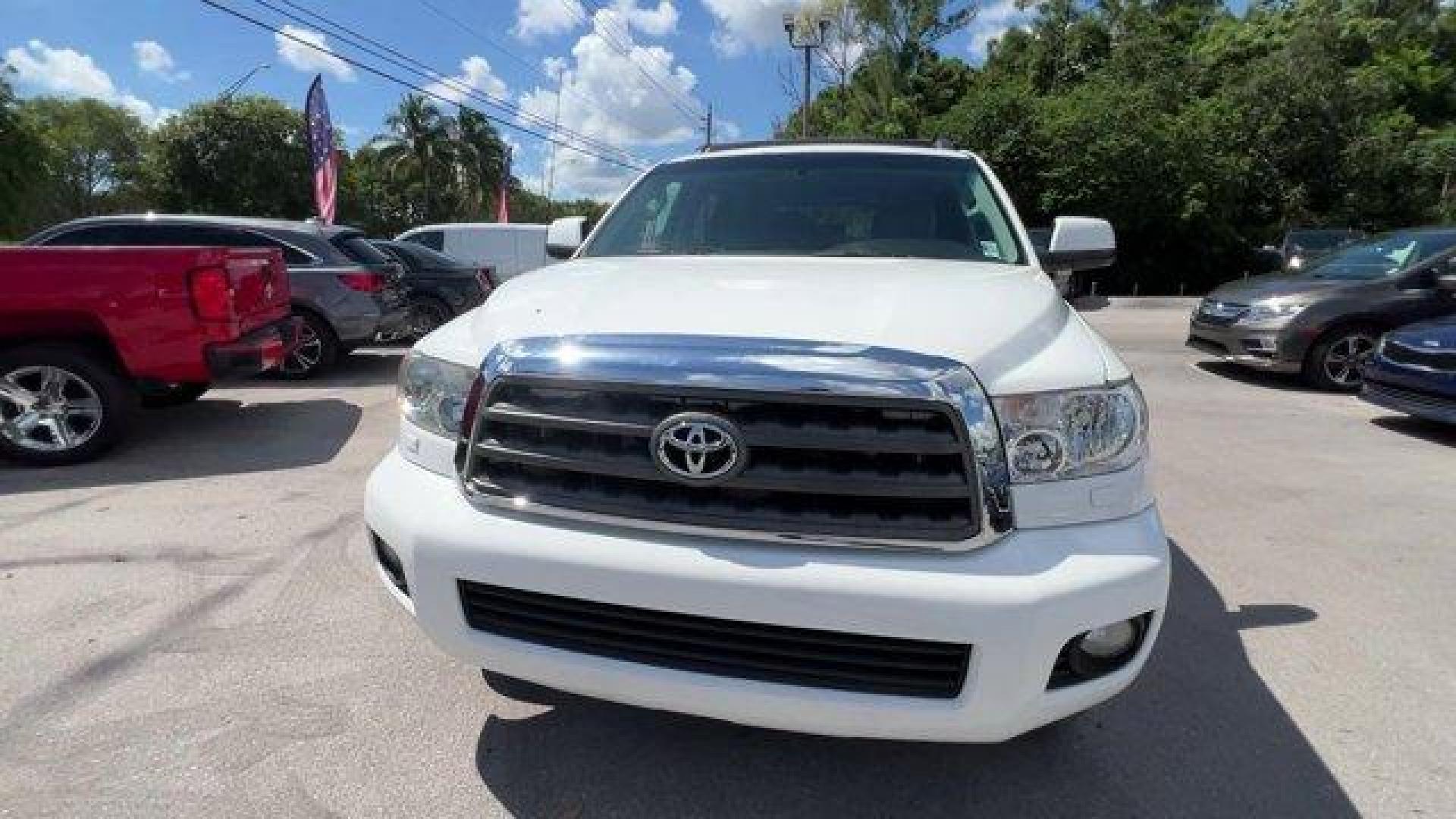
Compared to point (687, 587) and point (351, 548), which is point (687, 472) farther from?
point (351, 548)

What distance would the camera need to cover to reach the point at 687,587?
2094 millimetres

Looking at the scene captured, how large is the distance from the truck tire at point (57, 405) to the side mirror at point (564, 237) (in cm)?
325

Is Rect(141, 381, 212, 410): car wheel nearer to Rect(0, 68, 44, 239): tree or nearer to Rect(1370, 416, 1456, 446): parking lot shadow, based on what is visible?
Rect(1370, 416, 1456, 446): parking lot shadow

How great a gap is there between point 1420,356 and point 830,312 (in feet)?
22.0

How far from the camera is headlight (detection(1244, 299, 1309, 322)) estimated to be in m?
9.17

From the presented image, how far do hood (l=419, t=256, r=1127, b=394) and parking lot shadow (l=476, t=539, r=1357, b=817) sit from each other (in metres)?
1.12

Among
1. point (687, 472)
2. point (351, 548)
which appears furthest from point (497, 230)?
point (687, 472)

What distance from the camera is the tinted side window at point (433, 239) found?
59.1 feet

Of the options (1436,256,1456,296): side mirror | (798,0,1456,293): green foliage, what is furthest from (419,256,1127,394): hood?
(798,0,1456,293): green foliage

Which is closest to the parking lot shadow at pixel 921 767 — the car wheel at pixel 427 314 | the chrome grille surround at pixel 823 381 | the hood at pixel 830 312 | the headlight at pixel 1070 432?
the chrome grille surround at pixel 823 381

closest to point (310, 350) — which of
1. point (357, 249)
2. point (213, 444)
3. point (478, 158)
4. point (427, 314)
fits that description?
point (357, 249)

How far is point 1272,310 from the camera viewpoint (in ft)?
30.6

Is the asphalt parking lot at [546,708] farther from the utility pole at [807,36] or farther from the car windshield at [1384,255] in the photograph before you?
the utility pole at [807,36]

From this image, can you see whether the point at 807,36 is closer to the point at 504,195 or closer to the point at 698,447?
the point at 504,195
